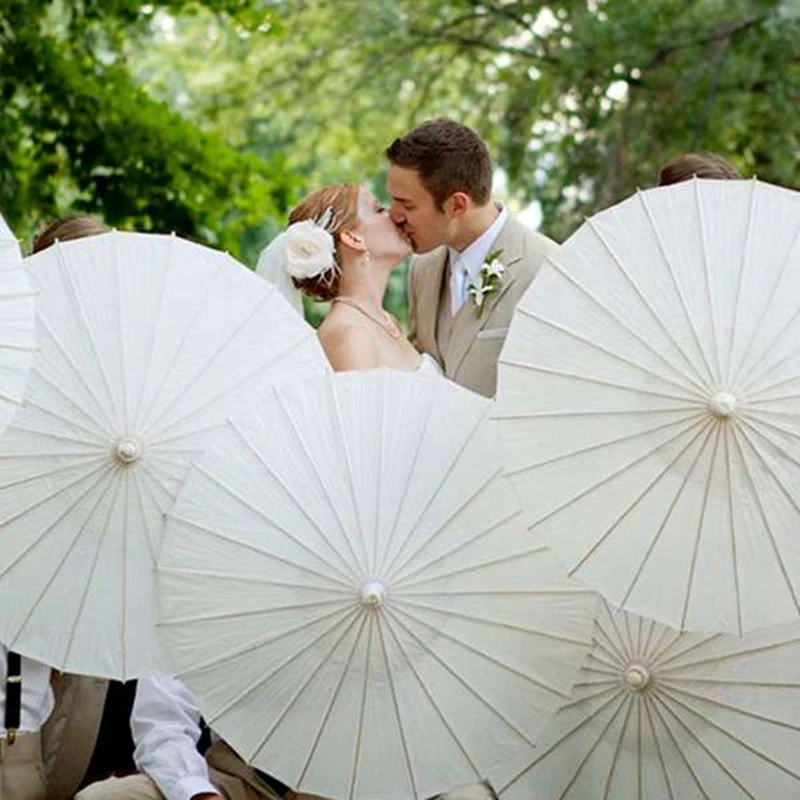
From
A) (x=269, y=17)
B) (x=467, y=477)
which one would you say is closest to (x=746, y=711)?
(x=467, y=477)

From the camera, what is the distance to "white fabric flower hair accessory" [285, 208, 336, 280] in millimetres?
6801

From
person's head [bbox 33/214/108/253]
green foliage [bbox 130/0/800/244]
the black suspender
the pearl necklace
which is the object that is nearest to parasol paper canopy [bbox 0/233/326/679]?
the black suspender

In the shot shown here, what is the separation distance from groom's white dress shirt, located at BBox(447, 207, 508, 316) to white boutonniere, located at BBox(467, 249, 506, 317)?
29 mm

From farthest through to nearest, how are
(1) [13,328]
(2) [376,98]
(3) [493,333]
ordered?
1. (2) [376,98]
2. (3) [493,333]
3. (1) [13,328]

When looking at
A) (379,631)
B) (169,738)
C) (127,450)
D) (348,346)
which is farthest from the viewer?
(348,346)

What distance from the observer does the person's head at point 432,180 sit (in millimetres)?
6969

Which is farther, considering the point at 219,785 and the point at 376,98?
the point at 376,98

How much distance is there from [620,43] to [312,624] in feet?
34.3

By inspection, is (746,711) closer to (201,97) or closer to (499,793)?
A: (499,793)

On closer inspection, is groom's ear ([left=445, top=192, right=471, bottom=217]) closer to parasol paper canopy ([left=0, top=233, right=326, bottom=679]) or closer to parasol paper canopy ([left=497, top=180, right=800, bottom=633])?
parasol paper canopy ([left=0, top=233, right=326, bottom=679])

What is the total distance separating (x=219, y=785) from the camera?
614cm

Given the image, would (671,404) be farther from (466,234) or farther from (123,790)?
(466,234)

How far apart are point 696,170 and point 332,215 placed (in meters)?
1.11

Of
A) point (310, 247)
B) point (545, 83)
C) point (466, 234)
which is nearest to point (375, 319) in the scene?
point (310, 247)
